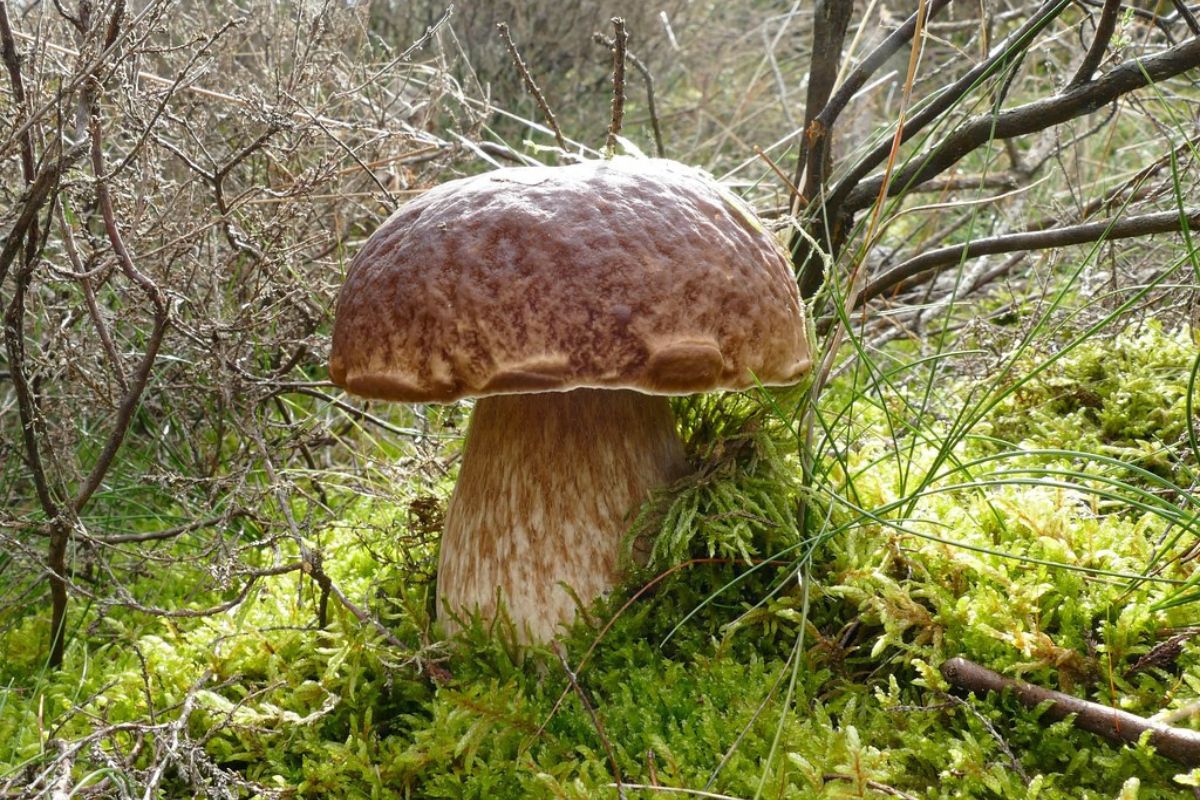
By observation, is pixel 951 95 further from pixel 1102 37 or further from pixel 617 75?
pixel 617 75

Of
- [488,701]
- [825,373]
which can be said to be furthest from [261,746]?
[825,373]

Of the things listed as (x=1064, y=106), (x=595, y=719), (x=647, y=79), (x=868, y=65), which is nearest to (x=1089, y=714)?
(x=595, y=719)

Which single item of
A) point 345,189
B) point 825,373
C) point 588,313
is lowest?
point 825,373

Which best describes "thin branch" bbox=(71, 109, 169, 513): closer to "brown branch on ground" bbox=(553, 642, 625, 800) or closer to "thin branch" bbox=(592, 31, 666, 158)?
"brown branch on ground" bbox=(553, 642, 625, 800)

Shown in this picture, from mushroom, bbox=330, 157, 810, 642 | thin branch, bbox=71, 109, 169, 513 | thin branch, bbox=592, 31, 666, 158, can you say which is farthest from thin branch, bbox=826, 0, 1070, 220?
thin branch, bbox=71, 109, 169, 513

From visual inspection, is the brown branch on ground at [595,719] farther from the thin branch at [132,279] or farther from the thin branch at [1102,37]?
the thin branch at [1102,37]

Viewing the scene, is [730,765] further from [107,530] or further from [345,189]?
[345,189]

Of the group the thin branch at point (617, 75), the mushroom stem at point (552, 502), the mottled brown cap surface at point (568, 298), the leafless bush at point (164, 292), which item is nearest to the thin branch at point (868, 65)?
the thin branch at point (617, 75)
